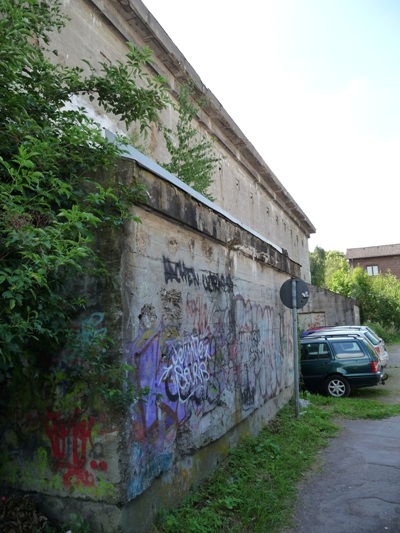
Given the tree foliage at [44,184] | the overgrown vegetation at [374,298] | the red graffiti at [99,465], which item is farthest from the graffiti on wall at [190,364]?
the overgrown vegetation at [374,298]

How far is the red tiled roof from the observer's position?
5694 cm

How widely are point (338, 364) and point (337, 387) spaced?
56cm

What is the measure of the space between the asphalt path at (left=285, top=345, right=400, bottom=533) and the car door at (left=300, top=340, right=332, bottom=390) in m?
3.20

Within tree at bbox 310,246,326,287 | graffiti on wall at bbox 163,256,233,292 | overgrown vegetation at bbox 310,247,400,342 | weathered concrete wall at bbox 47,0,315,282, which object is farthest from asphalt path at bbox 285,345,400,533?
tree at bbox 310,246,326,287

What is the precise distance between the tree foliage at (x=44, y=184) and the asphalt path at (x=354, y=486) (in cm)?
316

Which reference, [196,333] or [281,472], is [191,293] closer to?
[196,333]

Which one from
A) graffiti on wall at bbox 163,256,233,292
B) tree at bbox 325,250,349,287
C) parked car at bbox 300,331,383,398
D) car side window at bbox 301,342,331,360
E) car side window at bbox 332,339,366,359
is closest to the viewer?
graffiti on wall at bbox 163,256,233,292

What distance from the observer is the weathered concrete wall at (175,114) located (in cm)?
980

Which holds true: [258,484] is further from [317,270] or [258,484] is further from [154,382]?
[317,270]

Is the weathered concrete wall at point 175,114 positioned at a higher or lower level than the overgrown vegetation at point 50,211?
higher

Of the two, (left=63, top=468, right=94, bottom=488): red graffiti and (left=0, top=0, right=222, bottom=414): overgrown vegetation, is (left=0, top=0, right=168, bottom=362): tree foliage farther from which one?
(left=63, top=468, right=94, bottom=488): red graffiti

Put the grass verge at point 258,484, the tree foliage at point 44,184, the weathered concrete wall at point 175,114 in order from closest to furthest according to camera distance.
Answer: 1. the tree foliage at point 44,184
2. the grass verge at point 258,484
3. the weathered concrete wall at point 175,114

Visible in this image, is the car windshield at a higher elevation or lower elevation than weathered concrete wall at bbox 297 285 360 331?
lower

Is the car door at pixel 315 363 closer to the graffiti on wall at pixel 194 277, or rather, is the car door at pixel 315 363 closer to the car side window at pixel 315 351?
the car side window at pixel 315 351
